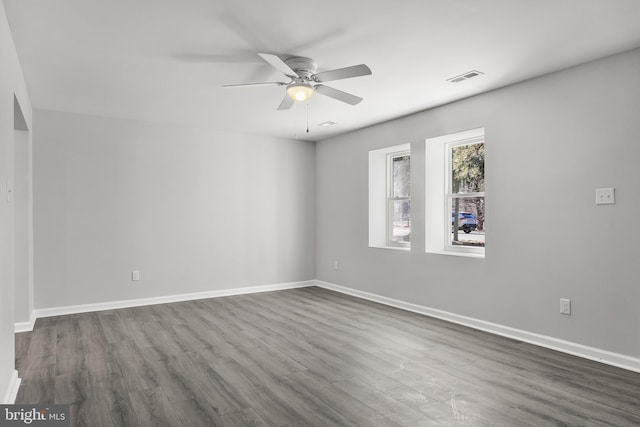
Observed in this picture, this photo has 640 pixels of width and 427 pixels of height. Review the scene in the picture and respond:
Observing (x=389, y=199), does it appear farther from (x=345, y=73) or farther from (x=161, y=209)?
(x=161, y=209)

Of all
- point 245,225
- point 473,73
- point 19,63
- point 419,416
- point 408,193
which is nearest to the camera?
point 419,416

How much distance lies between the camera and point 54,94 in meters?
4.20

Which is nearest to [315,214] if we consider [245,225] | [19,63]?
[245,225]

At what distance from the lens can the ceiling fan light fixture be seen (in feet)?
10.8

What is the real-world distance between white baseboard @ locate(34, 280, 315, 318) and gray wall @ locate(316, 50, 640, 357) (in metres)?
2.31

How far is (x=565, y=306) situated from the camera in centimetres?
348

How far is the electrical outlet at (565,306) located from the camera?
11.3ft

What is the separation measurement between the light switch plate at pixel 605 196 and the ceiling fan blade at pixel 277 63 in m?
2.66

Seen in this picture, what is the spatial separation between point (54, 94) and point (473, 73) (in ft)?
13.7

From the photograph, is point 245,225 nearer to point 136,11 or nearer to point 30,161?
point 30,161

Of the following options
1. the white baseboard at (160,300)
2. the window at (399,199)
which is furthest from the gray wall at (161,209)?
the window at (399,199)

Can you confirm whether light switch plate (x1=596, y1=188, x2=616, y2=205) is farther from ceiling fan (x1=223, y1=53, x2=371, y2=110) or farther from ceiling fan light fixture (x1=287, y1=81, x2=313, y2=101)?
ceiling fan light fixture (x1=287, y1=81, x2=313, y2=101)

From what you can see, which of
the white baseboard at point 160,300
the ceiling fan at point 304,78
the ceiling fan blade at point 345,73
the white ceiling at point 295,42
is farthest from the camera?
the white baseboard at point 160,300

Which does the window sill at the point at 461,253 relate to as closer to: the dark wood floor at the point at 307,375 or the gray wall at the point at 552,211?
the gray wall at the point at 552,211
